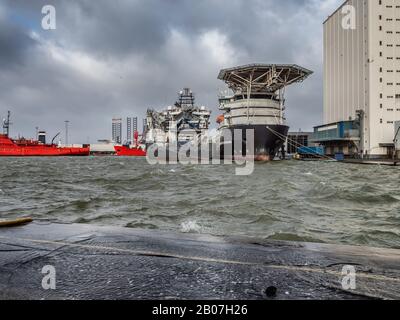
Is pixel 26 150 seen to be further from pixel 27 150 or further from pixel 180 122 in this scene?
pixel 180 122

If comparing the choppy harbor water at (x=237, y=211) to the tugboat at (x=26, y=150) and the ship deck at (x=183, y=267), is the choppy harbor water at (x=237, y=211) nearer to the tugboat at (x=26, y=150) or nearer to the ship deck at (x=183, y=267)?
the ship deck at (x=183, y=267)

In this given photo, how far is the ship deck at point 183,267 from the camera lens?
8.61 feet

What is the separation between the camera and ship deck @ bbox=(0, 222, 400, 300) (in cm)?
262

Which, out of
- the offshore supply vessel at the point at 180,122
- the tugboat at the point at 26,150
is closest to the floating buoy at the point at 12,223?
the offshore supply vessel at the point at 180,122

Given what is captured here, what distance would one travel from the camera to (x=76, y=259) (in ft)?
11.5

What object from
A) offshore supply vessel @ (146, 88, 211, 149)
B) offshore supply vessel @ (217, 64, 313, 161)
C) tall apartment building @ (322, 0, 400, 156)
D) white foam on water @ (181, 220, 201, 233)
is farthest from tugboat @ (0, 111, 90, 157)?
white foam on water @ (181, 220, 201, 233)

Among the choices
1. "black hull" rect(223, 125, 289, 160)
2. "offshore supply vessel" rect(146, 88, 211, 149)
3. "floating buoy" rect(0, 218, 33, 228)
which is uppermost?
"offshore supply vessel" rect(146, 88, 211, 149)

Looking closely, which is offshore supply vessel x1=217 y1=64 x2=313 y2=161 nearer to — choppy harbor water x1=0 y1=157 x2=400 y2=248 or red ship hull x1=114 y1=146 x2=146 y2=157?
choppy harbor water x1=0 y1=157 x2=400 y2=248

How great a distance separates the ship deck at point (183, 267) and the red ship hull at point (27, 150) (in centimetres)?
8149

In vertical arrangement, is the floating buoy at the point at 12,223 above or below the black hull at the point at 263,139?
below

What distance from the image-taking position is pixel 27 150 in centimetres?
7881

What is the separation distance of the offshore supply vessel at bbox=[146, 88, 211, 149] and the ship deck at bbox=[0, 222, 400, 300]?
221 ft

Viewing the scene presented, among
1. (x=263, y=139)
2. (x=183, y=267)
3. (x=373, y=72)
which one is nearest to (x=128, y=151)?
(x=263, y=139)

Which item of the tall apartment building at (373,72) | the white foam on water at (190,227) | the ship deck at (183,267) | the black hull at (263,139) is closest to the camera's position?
the ship deck at (183,267)
